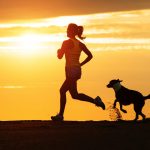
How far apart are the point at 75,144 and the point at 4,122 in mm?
4764

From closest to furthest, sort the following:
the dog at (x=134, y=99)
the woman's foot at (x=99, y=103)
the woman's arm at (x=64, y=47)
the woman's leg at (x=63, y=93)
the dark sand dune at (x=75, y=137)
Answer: the dark sand dune at (x=75, y=137), the woman's arm at (x=64, y=47), the woman's leg at (x=63, y=93), the woman's foot at (x=99, y=103), the dog at (x=134, y=99)

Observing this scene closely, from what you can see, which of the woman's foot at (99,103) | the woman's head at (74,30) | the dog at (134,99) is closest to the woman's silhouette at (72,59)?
the woman's head at (74,30)

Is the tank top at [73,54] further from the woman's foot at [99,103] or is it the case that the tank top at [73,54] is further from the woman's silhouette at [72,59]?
the woman's foot at [99,103]

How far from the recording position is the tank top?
14695 millimetres

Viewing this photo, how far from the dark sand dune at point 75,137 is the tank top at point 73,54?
1.76 m

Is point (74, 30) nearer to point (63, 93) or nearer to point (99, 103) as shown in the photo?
point (63, 93)

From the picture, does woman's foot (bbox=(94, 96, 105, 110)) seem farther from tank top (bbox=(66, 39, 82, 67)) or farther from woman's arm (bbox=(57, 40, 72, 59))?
woman's arm (bbox=(57, 40, 72, 59))

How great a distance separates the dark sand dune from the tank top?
1758 mm

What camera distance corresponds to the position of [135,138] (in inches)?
446

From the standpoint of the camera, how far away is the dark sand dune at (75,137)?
1044cm

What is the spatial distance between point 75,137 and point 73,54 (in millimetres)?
3719

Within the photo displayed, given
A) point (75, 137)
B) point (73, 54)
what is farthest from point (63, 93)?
point (75, 137)

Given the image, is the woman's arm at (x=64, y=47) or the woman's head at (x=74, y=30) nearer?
the woman's arm at (x=64, y=47)

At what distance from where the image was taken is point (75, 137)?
11406mm
